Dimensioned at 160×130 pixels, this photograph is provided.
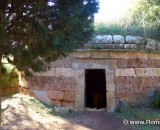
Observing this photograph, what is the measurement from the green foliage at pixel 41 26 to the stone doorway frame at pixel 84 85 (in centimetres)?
410

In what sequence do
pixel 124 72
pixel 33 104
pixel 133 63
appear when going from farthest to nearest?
pixel 133 63
pixel 124 72
pixel 33 104

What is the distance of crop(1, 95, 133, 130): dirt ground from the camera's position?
22.7ft

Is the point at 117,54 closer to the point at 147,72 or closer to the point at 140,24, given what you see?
the point at 147,72

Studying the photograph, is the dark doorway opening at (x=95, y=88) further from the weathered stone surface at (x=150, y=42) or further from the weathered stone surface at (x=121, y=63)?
the weathered stone surface at (x=150, y=42)

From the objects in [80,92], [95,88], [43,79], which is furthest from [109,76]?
[95,88]

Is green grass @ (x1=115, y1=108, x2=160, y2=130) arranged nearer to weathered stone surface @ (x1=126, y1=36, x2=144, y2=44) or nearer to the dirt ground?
the dirt ground

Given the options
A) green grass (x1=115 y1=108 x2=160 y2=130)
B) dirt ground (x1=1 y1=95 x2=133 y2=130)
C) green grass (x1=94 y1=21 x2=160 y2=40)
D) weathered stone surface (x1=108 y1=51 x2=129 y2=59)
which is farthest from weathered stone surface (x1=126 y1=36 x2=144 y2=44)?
dirt ground (x1=1 y1=95 x2=133 y2=130)

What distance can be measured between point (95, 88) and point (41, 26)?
28.8 feet

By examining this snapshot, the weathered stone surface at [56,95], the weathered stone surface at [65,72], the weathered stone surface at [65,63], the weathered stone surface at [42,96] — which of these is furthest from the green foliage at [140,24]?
the weathered stone surface at [42,96]

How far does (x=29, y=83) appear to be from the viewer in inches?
364

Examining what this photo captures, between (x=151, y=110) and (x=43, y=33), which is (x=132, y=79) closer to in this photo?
(x=151, y=110)

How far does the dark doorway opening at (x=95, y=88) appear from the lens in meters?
11.4

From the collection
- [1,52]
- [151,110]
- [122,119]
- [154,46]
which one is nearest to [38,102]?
[122,119]

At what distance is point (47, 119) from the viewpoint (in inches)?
291
